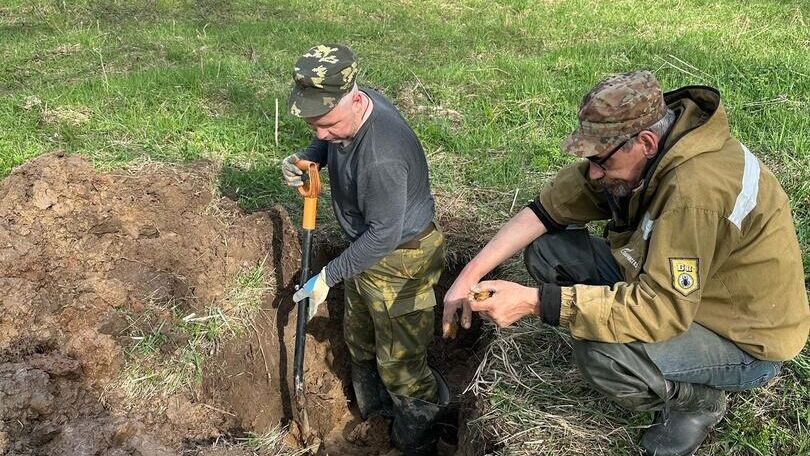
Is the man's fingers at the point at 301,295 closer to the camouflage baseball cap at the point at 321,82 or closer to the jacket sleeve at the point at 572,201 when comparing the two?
the camouflage baseball cap at the point at 321,82

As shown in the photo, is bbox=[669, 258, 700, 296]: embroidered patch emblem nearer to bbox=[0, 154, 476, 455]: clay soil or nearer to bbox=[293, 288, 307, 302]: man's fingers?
bbox=[293, 288, 307, 302]: man's fingers

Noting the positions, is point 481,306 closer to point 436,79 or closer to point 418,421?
point 418,421

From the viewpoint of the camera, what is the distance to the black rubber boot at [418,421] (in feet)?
11.4

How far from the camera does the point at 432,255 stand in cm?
317

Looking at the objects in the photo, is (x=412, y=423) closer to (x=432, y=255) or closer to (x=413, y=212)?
(x=432, y=255)

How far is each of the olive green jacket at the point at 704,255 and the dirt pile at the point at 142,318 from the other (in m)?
1.79

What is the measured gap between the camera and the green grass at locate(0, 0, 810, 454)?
422 centimetres

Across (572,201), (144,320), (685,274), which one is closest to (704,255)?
(685,274)

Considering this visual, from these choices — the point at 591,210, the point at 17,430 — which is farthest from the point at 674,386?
the point at 17,430

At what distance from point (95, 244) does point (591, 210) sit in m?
2.46

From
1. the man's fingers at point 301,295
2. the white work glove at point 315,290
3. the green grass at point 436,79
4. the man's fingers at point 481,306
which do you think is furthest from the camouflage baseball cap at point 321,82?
the green grass at point 436,79

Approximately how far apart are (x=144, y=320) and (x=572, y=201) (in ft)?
6.83

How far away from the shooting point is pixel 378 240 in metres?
2.81

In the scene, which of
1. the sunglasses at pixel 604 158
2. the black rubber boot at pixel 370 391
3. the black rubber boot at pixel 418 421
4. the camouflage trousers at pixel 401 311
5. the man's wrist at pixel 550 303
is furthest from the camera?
the black rubber boot at pixel 370 391
